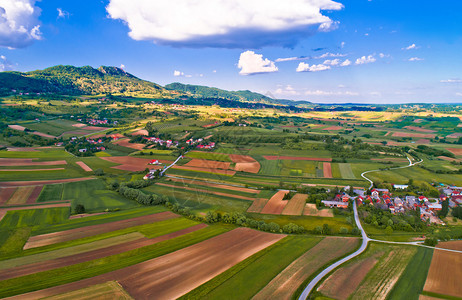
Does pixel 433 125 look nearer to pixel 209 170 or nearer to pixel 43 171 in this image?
pixel 209 170

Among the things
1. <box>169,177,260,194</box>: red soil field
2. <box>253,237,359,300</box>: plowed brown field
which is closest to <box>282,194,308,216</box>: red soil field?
<box>169,177,260,194</box>: red soil field

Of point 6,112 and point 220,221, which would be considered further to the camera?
point 6,112

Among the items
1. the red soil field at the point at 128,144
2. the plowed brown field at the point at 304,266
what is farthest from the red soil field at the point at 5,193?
the plowed brown field at the point at 304,266

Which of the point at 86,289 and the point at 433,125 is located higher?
the point at 433,125

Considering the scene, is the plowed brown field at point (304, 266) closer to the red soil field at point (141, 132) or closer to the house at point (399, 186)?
the house at point (399, 186)

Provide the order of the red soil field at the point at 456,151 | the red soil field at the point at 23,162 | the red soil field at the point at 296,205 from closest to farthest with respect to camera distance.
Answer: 1. the red soil field at the point at 296,205
2. the red soil field at the point at 23,162
3. the red soil field at the point at 456,151

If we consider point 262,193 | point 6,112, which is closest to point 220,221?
point 262,193

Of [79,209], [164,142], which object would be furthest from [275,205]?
[164,142]

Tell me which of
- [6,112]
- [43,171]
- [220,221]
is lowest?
[220,221]
